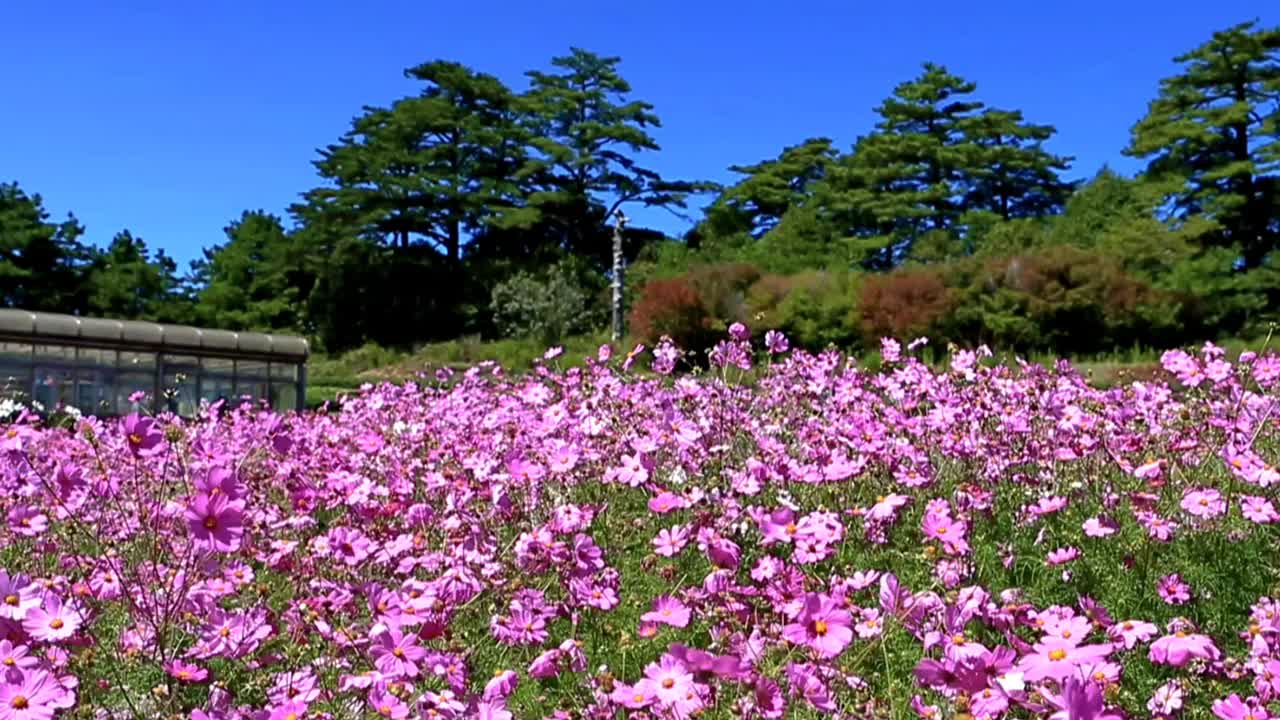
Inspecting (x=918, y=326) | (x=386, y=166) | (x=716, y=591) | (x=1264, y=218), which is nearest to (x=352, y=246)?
(x=386, y=166)

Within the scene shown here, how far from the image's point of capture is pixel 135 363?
12.0m

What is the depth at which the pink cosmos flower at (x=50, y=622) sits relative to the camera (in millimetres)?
1693

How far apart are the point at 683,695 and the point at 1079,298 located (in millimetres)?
16339

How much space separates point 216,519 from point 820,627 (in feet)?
2.97

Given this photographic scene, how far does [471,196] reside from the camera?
106ft

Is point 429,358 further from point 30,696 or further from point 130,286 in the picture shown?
point 30,696

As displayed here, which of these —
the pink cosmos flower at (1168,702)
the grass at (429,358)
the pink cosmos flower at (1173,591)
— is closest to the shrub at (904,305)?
the grass at (429,358)

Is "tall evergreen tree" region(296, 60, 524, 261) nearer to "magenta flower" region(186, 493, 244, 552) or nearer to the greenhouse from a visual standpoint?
the greenhouse

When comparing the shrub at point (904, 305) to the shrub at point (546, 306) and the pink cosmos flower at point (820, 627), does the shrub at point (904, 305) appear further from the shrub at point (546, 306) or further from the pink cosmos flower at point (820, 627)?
the pink cosmos flower at point (820, 627)

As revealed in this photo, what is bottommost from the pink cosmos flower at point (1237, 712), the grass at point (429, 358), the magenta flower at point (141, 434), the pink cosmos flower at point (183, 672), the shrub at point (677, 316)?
the grass at point (429, 358)

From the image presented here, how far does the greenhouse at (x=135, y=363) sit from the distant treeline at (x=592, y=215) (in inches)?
351

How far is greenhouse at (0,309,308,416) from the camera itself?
11.0 m

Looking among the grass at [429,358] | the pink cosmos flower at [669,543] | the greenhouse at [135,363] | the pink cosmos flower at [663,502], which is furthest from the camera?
the grass at [429,358]

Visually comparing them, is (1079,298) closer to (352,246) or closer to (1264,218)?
(1264,218)
